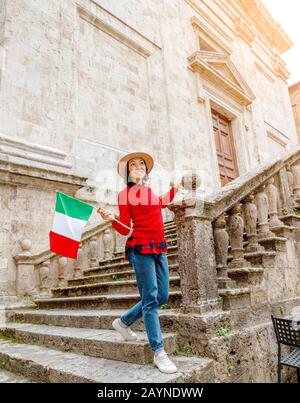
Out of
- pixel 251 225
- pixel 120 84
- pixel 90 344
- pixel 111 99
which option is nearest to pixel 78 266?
pixel 90 344

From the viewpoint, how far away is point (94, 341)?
2854 millimetres

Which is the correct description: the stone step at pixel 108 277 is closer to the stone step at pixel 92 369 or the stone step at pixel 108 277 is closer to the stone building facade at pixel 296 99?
the stone step at pixel 92 369

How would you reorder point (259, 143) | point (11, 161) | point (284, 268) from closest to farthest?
point (284, 268) → point (11, 161) → point (259, 143)

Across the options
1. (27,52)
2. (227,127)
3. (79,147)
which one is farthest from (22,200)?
(227,127)

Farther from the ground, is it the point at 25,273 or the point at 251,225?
the point at 251,225

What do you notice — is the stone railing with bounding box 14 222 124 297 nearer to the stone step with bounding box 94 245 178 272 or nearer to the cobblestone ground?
the stone step with bounding box 94 245 178 272

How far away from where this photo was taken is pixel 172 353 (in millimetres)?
2740

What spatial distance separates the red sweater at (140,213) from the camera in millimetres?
2545

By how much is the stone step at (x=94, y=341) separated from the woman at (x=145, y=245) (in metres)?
0.14

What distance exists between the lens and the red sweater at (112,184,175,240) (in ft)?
8.35

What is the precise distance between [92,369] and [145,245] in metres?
Result: 1.02

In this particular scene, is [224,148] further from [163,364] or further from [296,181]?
[163,364]
